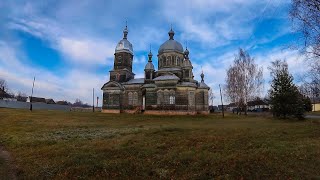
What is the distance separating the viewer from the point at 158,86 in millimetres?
45750

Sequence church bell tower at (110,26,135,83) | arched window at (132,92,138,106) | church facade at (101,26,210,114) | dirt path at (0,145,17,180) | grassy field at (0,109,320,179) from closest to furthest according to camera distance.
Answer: grassy field at (0,109,320,179) → dirt path at (0,145,17,180) → church facade at (101,26,210,114) → arched window at (132,92,138,106) → church bell tower at (110,26,135,83)

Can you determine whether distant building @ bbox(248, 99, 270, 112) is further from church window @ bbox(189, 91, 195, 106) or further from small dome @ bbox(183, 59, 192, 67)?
church window @ bbox(189, 91, 195, 106)

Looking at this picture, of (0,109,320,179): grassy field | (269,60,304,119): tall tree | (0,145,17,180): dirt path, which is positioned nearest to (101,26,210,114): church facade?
(269,60,304,119): tall tree

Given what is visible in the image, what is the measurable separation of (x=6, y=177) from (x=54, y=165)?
5.71 feet

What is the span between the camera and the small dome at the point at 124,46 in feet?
173

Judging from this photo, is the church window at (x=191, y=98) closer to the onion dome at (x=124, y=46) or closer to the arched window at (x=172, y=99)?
the arched window at (x=172, y=99)

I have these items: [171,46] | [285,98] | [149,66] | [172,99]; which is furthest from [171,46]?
[285,98]

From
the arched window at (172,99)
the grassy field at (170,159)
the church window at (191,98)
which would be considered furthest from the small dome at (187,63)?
the grassy field at (170,159)

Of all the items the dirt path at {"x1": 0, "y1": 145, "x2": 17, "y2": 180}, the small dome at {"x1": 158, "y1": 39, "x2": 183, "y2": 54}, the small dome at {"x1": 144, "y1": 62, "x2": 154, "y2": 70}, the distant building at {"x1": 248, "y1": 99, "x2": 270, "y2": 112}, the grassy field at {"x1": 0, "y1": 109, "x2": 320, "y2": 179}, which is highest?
the small dome at {"x1": 158, "y1": 39, "x2": 183, "y2": 54}

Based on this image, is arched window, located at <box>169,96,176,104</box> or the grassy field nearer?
the grassy field

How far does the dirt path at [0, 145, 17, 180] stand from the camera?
30.4 ft

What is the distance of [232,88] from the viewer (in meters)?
46.8

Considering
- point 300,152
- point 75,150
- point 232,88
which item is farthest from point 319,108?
point 75,150

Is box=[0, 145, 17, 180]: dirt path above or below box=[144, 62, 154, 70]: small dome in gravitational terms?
below
